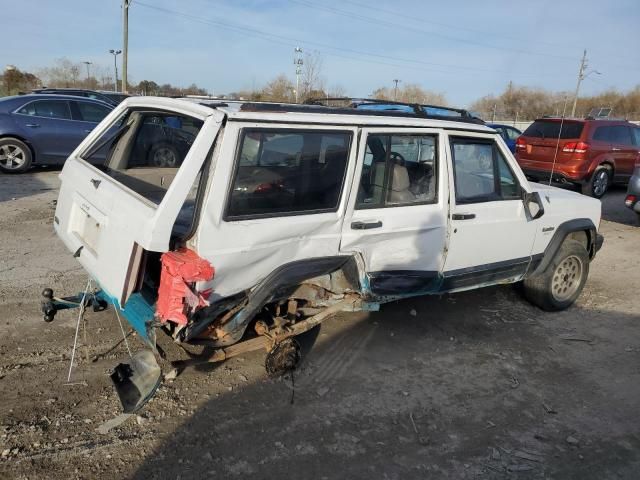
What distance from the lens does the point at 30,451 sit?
8.80ft

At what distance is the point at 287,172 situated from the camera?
3154 mm

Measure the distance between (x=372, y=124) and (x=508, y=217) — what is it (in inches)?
64.5

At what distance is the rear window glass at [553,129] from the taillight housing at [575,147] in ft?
0.74

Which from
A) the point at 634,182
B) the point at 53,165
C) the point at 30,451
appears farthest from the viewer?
the point at 53,165

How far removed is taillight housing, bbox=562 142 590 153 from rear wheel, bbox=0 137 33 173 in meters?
11.4

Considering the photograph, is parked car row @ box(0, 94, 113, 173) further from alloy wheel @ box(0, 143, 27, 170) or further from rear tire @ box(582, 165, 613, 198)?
rear tire @ box(582, 165, 613, 198)

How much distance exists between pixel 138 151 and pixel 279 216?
1.63 meters

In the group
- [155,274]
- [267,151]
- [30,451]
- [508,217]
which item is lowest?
[30,451]

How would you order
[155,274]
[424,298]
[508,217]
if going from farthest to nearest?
[424,298] → [508,217] → [155,274]

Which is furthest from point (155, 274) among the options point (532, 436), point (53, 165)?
point (53, 165)

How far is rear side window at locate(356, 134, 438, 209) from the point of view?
11.5 ft

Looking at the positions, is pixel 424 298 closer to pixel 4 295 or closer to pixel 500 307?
pixel 500 307

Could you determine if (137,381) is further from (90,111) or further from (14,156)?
(90,111)

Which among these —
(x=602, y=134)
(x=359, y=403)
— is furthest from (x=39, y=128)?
(x=602, y=134)
